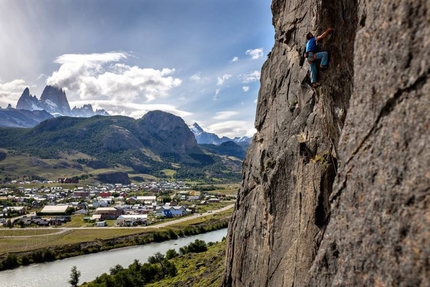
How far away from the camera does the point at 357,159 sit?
8.93m

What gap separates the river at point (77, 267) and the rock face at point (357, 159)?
6096 centimetres

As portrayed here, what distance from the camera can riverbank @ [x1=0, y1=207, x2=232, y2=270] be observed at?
78.6 meters

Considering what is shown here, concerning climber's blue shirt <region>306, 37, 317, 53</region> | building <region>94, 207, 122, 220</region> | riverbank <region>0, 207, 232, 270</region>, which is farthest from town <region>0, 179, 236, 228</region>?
climber's blue shirt <region>306, 37, 317, 53</region>

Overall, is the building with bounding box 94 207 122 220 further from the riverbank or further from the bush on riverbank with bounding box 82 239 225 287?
the bush on riverbank with bounding box 82 239 225 287

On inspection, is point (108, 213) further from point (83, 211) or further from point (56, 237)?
point (56, 237)

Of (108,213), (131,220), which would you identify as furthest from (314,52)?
(108,213)

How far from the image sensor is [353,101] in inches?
380

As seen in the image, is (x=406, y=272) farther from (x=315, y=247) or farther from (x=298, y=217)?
(x=298, y=217)

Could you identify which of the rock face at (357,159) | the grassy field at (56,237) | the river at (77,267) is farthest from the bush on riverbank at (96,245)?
the rock face at (357,159)

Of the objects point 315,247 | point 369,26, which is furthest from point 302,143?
point 369,26

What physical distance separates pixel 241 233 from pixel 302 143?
9115 mm

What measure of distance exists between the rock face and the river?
61.0m

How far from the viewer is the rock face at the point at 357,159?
22.9 ft

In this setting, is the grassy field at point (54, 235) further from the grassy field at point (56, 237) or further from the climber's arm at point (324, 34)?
the climber's arm at point (324, 34)
